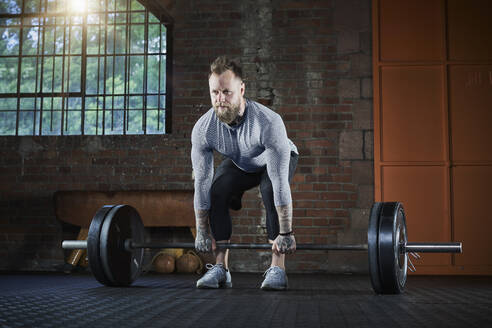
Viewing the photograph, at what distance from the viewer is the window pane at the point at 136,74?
4.85 m

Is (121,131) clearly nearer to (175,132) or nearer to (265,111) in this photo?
(175,132)

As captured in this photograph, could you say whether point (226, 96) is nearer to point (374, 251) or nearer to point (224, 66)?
point (224, 66)

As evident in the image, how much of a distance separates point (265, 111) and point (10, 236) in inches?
127

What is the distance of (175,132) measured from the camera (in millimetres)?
4680

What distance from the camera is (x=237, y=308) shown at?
2020 millimetres

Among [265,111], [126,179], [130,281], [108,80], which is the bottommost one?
[130,281]

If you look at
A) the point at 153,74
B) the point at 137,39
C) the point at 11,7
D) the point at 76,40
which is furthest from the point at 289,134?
the point at 11,7

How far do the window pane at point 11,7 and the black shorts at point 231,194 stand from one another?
3.45m

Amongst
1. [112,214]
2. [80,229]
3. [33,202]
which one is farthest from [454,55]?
[33,202]

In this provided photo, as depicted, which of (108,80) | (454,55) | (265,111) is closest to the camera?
(265,111)

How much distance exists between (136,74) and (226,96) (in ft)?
8.37

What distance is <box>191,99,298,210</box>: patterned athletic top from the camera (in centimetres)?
257

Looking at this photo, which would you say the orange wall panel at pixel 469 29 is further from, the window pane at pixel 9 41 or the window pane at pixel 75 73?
the window pane at pixel 9 41

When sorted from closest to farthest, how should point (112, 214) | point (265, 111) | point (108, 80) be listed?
point (265, 111)
point (112, 214)
point (108, 80)
